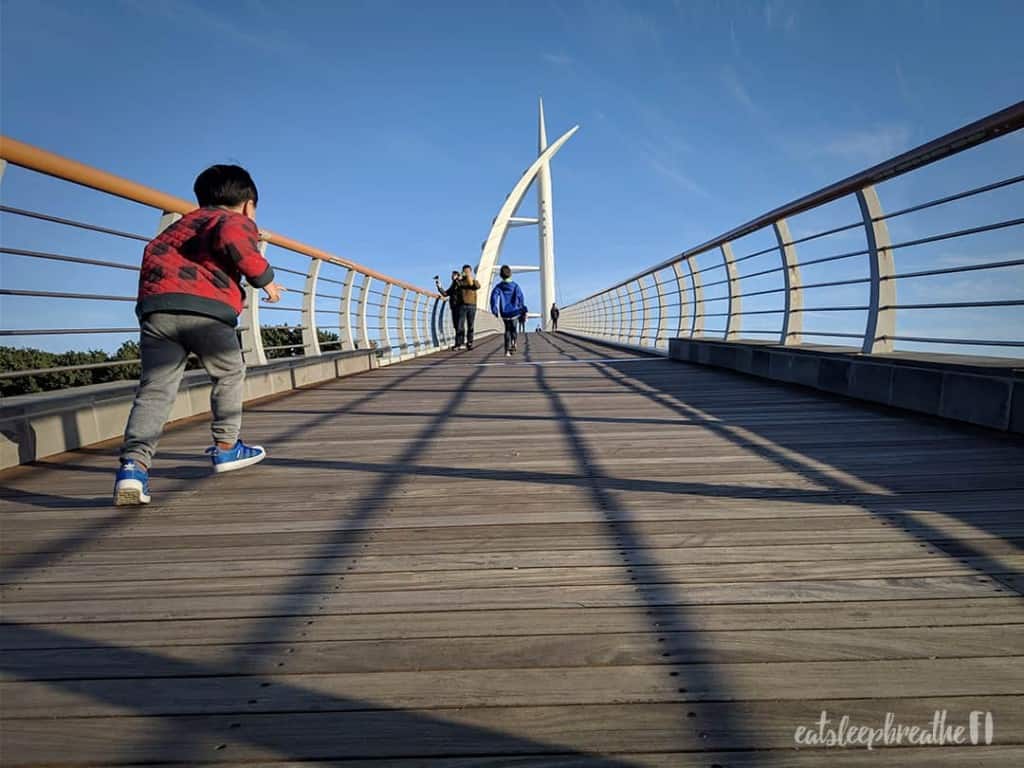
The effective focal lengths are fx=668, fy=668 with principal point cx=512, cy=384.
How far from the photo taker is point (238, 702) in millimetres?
1117

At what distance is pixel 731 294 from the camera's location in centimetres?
701

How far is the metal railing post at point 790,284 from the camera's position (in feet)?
17.8

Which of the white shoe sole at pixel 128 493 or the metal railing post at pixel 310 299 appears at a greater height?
the metal railing post at pixel 310 299

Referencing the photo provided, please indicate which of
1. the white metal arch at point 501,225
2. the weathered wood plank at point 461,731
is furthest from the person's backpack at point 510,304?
the white metal arch at point 501,225

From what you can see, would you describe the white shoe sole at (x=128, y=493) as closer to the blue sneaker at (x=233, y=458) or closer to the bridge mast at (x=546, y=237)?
the blue sneaker at (x=233, y=458)

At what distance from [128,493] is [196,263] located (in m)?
0.83

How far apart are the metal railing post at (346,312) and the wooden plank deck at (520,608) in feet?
15.6

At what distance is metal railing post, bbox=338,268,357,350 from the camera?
740cm

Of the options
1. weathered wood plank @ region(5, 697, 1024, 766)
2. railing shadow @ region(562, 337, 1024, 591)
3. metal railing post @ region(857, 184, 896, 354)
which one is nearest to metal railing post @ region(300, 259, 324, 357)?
railing shadow @ region(562, 337, 1024, 591)

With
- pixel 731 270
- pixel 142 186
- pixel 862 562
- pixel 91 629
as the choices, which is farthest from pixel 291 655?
pixel 731 270

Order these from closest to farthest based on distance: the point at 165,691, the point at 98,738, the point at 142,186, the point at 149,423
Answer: the point at 98,738, the point at 165,691, the point at 149,423, the point at 142,186

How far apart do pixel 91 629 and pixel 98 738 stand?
43 cm

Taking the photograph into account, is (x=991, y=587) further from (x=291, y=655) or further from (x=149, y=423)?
(x=149, y=423)

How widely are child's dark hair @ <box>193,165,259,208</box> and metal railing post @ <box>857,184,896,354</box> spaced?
355cm
